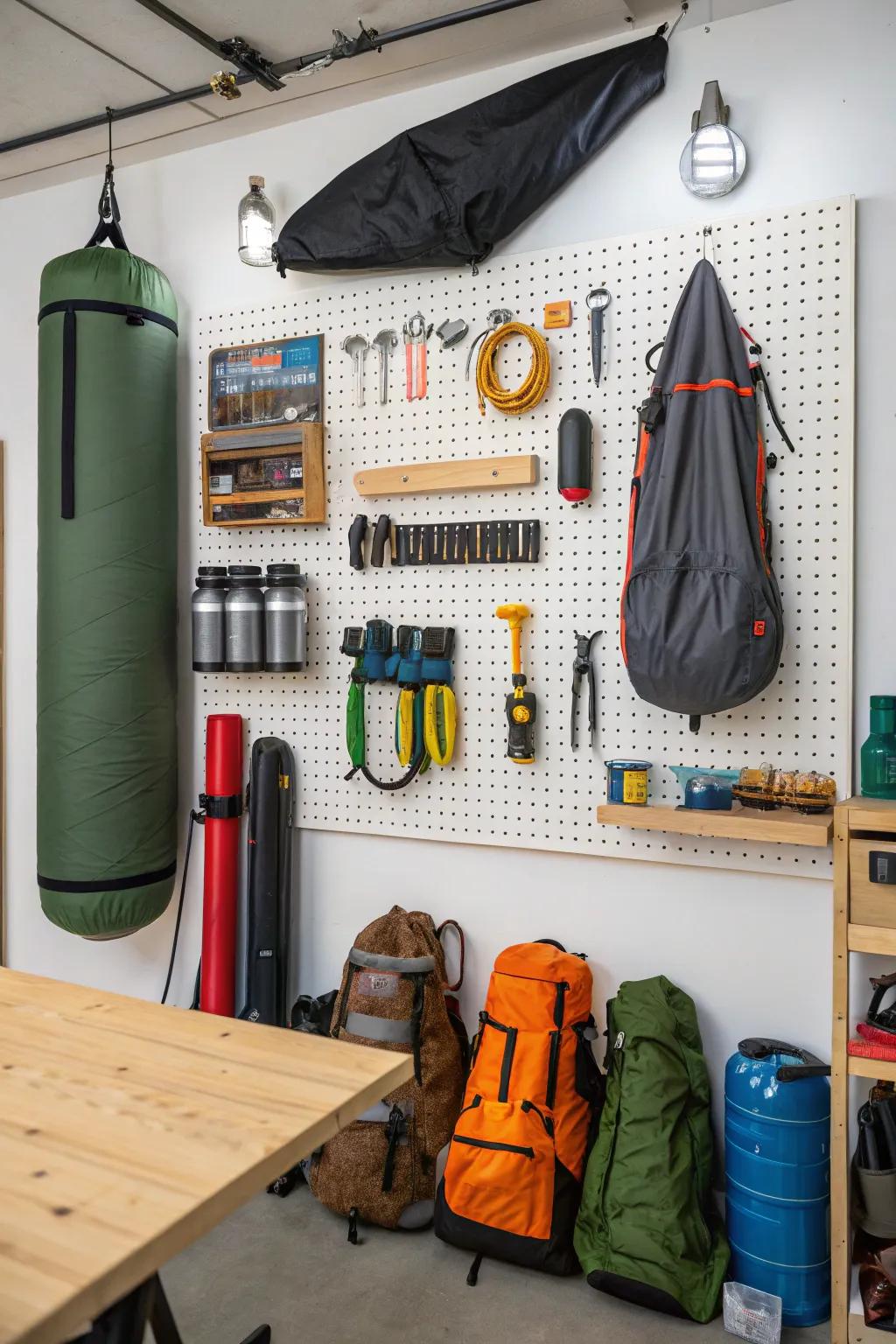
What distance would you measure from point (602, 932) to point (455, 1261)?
823mm

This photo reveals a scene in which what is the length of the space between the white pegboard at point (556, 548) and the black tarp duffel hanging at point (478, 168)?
0.13 meters

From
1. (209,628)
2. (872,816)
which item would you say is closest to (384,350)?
(209,628)

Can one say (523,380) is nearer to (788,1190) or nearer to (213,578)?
(213,578)

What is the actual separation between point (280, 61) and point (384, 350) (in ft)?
2.61

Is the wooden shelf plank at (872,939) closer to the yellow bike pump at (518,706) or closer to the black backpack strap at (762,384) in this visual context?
the yellow bike pump at (518,706)

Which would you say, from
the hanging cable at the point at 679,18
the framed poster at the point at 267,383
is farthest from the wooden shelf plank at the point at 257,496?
the hanging cable at the point at 679,18

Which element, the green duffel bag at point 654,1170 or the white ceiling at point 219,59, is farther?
the white ceiling at point 219,59

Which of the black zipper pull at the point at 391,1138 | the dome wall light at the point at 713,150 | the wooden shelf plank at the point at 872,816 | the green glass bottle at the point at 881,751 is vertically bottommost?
the black zipper pull at the point at 391,1138

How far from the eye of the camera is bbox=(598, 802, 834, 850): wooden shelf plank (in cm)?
202

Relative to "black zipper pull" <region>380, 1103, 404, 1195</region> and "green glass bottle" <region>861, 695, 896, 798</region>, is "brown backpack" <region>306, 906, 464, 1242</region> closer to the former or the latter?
"black zipper pull" <region>380, 1103, 404, 1195</region>

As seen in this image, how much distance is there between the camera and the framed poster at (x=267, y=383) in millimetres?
2865

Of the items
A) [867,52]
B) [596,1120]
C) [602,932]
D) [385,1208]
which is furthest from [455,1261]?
[867,52]

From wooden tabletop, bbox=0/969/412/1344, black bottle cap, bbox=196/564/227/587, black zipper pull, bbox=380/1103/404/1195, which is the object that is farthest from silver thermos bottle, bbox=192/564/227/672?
wooden tabletop, bbox=0/969/412/1344

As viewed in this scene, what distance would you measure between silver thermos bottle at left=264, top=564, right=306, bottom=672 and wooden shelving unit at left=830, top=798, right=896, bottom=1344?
1472mm
